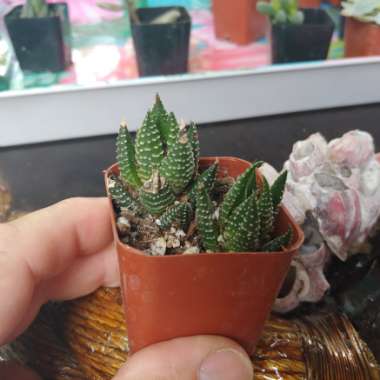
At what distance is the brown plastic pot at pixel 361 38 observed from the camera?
1163 millimetres

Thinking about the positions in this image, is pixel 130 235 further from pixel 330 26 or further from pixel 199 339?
pixel 330 26

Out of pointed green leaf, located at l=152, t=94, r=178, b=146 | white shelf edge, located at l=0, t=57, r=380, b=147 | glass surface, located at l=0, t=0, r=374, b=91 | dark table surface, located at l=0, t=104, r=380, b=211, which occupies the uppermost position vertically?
pointed green leaf, located at l=152, t=94, r=178, b=146

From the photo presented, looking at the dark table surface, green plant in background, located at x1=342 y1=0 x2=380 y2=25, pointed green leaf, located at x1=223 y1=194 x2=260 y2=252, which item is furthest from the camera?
green plant in background, located at x1=342 y1=0 x2=380 y2=25

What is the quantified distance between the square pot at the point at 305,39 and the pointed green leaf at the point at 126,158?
2.69 ft

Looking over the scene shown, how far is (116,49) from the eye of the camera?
3.91 ft

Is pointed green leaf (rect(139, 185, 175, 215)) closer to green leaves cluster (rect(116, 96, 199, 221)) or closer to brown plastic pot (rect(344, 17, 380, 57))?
green leaves cluster (rect(116, 96, 199, 221))

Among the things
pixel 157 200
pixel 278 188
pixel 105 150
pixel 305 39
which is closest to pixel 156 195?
pixel 157 200

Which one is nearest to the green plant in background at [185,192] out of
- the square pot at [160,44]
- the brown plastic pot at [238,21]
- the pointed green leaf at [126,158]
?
the pointed green leaf at [126,158]

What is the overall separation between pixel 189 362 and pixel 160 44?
865 millimetres

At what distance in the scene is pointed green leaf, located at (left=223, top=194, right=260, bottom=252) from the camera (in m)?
0.36

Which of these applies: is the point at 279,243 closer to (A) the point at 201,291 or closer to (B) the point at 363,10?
(A) the point at 201,291

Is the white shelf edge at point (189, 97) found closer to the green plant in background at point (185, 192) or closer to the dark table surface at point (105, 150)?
the dark table surface at point (105, 150)

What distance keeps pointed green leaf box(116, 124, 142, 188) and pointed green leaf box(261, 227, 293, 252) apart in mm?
136

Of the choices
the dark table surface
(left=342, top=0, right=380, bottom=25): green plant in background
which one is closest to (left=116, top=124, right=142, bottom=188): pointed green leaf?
the dark table surface
